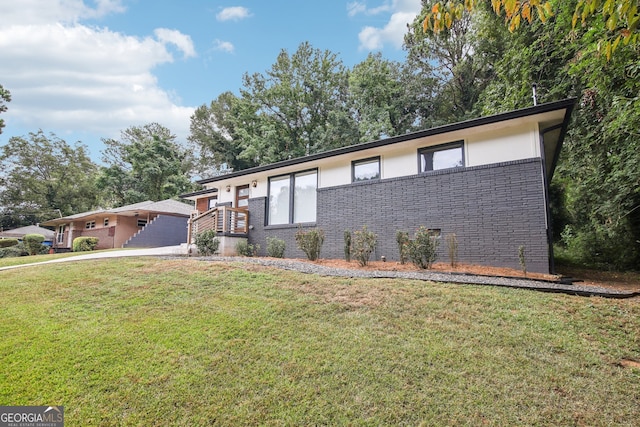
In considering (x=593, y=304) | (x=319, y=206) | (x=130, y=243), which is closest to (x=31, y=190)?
(x=130, y=243)

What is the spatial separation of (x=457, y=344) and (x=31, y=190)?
44.9m

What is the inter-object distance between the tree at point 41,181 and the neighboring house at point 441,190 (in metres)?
32.3

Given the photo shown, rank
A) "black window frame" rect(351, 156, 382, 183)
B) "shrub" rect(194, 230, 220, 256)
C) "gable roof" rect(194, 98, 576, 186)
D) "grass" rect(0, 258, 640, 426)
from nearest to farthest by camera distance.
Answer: "grass" rect(0, 258, 640, 426), "gable roof" rect(194, 98, 576, 186), "black window frame" rect(351, 156, 382, 183), "shrub" rect(194, 230, 220, 256)

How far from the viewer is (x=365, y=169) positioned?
9953 millimetres

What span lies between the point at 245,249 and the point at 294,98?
18.8 metres

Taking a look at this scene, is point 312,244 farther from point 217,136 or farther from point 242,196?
point 217,136

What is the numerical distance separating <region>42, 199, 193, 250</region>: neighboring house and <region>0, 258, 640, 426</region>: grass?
55.7 feet

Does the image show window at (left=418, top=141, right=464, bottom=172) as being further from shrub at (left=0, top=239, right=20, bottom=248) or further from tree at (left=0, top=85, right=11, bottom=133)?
shrub at (left=0, top=239, right=20, bottom=248)

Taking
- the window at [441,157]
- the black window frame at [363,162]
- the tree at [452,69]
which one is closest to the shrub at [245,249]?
the black window frame at [363,162]

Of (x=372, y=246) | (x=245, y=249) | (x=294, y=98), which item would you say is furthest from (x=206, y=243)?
(x=294, y=98)

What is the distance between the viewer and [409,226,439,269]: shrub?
687cm

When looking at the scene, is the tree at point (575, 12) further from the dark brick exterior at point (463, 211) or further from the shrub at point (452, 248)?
the shrub at point (452, 248)

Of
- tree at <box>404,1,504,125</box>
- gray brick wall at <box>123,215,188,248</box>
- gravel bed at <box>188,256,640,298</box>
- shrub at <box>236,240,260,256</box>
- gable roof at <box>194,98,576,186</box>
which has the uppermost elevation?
tree at <box>404,1,504,125</box>

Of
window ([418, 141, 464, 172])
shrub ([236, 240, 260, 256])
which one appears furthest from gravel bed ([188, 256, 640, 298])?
shrub ([236, 240, 260, 256])
